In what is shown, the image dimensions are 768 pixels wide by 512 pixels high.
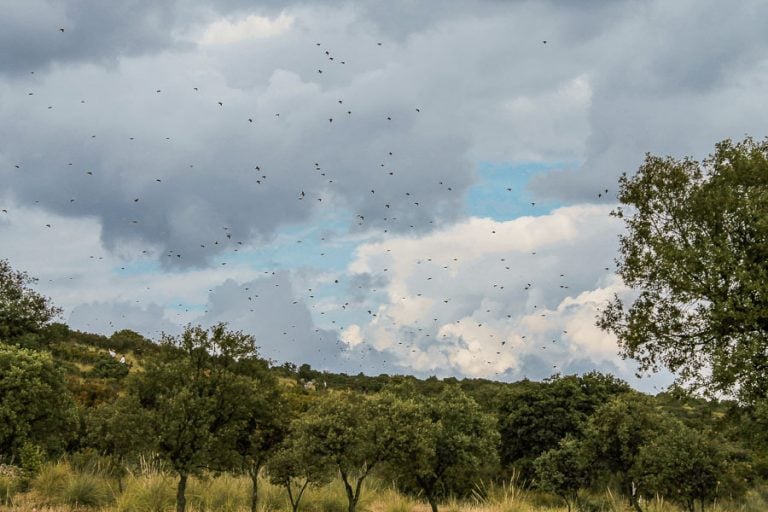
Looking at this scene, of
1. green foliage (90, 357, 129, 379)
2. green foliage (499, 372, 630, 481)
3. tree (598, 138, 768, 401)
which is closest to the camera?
tree (598, 138, 768, 401)

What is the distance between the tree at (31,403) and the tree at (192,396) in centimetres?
907

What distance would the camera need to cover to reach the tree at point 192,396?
2397 centimetres

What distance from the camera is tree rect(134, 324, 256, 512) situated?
23969mm

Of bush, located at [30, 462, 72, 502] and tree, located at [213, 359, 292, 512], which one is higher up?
tree, located at [213, 359, 292, 512]

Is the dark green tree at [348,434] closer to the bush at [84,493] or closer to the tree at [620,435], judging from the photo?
the tree at [620,435]

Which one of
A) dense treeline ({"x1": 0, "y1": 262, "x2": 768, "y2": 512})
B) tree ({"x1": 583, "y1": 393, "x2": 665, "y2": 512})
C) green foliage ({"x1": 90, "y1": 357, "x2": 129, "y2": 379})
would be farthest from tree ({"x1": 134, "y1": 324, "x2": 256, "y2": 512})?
green foliage ({"x1": 90, "y1": 357, "x2": 129, "y2": 379})

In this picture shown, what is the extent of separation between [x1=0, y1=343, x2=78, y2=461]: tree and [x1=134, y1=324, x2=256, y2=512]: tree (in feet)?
29.7

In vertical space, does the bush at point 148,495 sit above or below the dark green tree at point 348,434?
below

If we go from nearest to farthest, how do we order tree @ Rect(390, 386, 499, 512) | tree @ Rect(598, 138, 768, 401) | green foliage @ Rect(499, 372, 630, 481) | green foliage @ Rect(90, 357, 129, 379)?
1. tree @ Rect(598, 138, 768, 401)
2. tree @ Rect(390, 386, 499, 512)
3. green foliage @ Rect(499, 372, 630, 481)
4. green foliage @ Rect(90, 357, 129, 379)

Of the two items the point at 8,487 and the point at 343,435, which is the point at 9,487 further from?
the point at 343,435

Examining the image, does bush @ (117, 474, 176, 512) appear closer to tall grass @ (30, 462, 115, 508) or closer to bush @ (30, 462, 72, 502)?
tall grass @ (30, 462, 115, 508)

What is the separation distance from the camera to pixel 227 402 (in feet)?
83.1

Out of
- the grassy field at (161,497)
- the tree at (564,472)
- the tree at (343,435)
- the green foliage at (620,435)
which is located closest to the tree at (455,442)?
the grassy field at (161,497)

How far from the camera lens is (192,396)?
24469 mm
